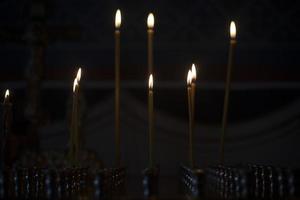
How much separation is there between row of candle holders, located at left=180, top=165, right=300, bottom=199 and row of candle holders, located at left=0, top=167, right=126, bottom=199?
151mm

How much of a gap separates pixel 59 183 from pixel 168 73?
1649 mm

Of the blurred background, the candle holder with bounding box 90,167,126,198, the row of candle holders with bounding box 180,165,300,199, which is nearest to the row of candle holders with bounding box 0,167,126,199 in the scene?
the candle holder with bounding box 90,167,126,198

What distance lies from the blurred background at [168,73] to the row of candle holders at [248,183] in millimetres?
1295

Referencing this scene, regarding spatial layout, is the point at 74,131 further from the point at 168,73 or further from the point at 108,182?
the point at 168,73

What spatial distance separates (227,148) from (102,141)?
53cm

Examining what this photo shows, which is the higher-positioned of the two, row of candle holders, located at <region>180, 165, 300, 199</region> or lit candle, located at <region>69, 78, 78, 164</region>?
lit candle, located at <region>69, 78, 78, 164</region>

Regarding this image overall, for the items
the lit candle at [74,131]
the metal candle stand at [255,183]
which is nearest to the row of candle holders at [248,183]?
the metal candle stand at [255,183]

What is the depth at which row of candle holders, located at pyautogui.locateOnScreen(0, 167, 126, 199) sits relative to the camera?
3.23 feet

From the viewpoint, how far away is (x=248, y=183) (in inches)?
37.1

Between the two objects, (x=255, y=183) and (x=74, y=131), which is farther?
(x=74, y=131)

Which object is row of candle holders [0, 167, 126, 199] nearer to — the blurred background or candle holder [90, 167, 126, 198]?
candle holder [90, 167, 126, 198]

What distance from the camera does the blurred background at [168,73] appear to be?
101 inches

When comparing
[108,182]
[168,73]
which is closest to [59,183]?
[108,182]

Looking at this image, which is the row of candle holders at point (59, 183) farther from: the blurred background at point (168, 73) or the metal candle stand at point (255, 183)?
the blurred background at point (168, 73)
